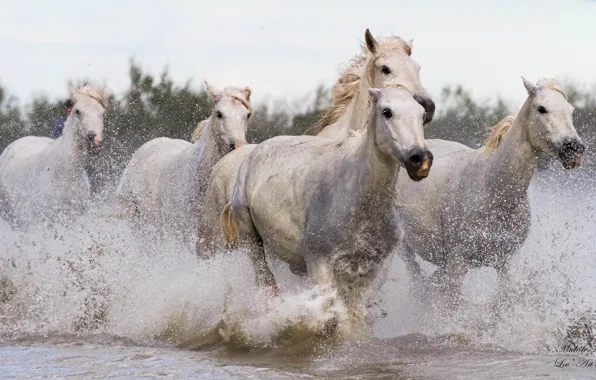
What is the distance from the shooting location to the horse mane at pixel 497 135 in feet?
31.4

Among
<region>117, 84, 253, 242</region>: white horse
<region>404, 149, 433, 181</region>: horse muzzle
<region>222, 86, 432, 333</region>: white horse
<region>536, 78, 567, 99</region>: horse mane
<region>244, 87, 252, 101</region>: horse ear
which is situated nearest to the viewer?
<region>404, 149, 433, 181</region>: horse muzzle

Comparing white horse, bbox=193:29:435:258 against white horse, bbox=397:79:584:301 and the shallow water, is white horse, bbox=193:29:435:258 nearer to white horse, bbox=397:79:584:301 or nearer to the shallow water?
the shallow water

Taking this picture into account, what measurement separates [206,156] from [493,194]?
3.35 metres

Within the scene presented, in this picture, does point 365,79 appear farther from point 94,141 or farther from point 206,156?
point 94,141

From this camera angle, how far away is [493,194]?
933cm

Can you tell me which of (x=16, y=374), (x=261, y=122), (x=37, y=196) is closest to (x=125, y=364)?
(x=16, y=374)

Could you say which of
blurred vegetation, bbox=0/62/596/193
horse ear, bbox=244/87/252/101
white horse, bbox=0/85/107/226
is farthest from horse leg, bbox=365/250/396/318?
blurred vegetation, bbox=0/62/596/193

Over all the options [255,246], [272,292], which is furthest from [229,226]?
[272,292]

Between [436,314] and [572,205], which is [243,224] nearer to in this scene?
[436,314]

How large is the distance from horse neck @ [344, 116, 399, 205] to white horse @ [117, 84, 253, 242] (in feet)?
12.3

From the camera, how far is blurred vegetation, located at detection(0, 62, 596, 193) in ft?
87.8

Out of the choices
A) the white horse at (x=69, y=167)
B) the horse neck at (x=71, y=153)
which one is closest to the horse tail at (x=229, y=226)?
the white horse at (x=69, y=167)

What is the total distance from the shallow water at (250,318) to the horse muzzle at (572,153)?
0.87 m

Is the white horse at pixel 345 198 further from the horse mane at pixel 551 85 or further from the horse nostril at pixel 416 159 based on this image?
the horse mane at pixel 551 85
